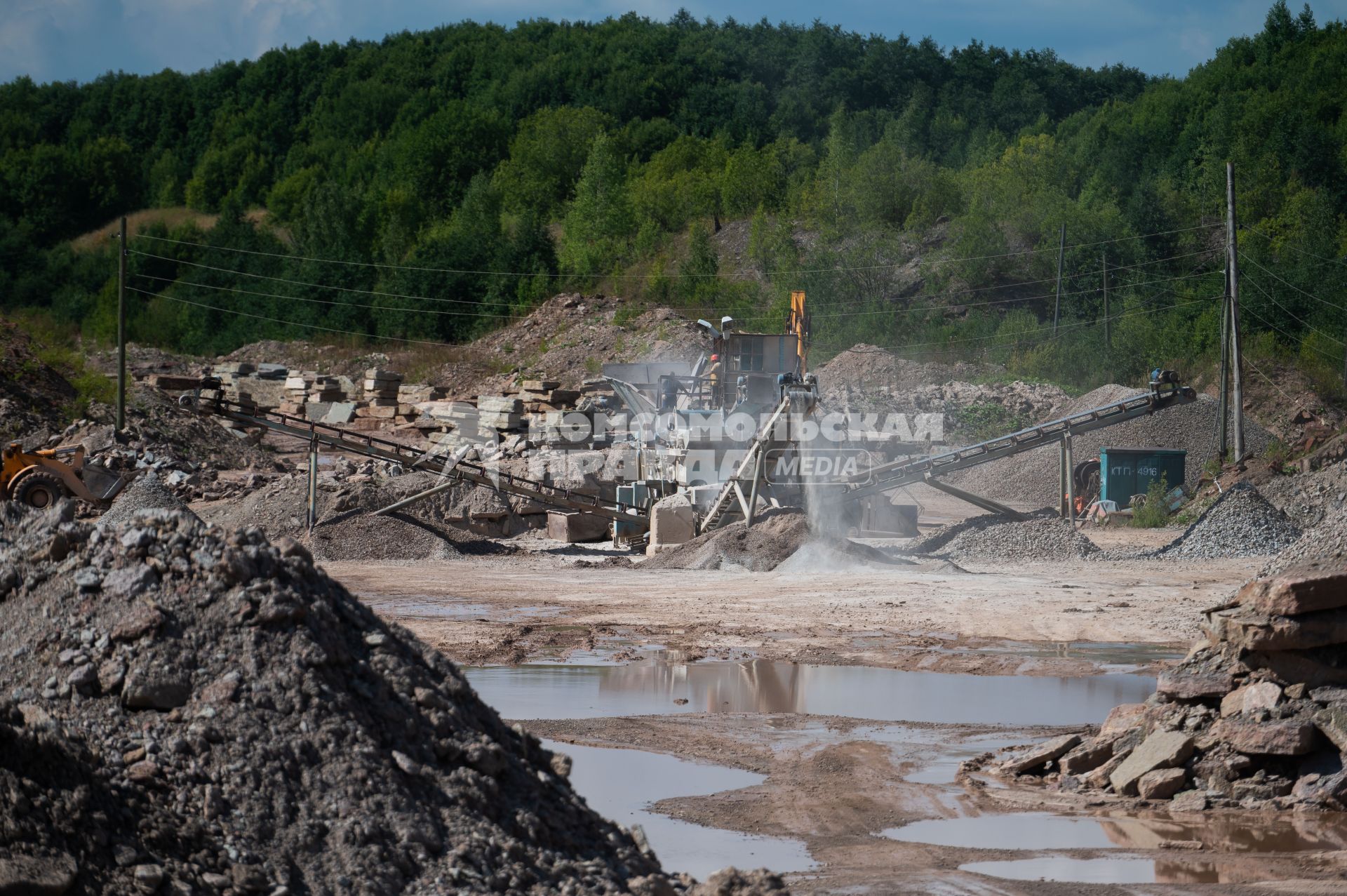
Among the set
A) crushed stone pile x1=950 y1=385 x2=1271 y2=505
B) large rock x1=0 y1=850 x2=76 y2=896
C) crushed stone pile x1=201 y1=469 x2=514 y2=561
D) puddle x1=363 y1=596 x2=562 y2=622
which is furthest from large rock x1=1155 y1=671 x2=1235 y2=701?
crushed stone pile x1=950 y1=385 x2=1271 y2=505

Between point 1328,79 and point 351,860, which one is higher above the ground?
point 1328,79

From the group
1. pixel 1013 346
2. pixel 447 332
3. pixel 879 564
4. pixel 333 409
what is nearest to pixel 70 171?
pixel 447 332

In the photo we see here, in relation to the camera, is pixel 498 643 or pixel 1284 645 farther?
pixel 498 643

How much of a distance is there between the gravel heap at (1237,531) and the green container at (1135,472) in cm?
705

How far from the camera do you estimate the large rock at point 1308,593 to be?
877cm

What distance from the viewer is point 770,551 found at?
22484 mm

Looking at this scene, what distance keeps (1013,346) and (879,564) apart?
112 ft

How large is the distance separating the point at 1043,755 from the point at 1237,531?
15.7 m

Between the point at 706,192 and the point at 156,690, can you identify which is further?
the point at 706,192

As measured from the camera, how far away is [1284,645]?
29.0 feet

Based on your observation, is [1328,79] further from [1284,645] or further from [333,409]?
[1284,645]

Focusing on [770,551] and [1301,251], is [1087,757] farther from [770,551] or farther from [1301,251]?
[1301,251]

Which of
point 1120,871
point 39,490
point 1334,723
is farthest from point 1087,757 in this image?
point 39,490

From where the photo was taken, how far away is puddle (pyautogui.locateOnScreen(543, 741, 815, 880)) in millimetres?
7344
